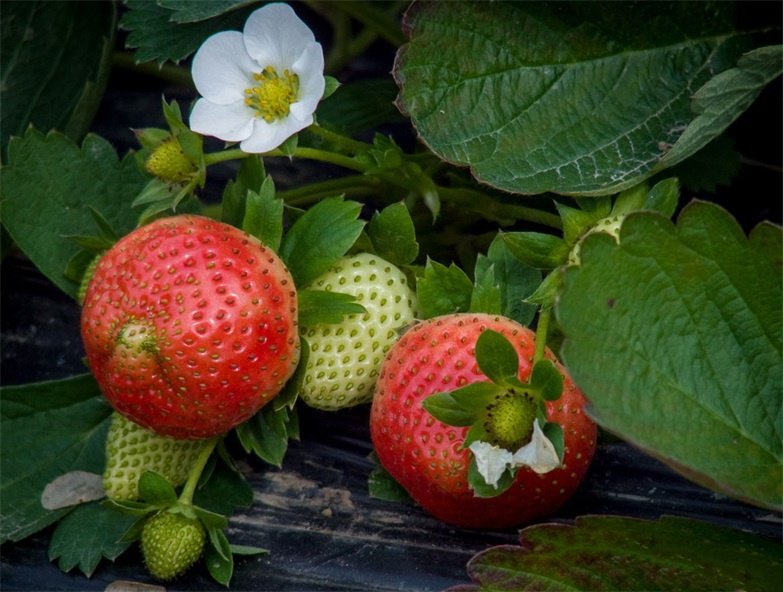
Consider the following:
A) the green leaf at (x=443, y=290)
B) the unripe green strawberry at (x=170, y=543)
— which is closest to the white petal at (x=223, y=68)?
the green leaf at (x=443, y=290)

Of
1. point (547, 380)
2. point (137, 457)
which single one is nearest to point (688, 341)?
point (547, 380)

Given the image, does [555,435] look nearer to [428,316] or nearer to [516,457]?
[516,457]

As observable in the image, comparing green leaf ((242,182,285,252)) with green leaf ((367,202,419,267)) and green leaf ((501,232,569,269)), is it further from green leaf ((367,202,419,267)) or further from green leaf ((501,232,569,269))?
green leaf ((501,232,569,269))

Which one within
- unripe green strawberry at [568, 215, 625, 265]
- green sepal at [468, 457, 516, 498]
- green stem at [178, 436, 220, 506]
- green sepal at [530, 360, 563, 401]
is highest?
unripe green strawberry at [568, 215, 625, 265]

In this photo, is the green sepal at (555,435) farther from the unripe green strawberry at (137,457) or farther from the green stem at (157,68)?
the green stem at (157,68)

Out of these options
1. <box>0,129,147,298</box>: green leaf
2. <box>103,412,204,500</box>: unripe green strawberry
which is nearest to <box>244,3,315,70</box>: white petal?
<box>0,129,147,298</box>: green leaf

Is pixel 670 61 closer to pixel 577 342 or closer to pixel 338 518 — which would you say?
pixel 577 342
